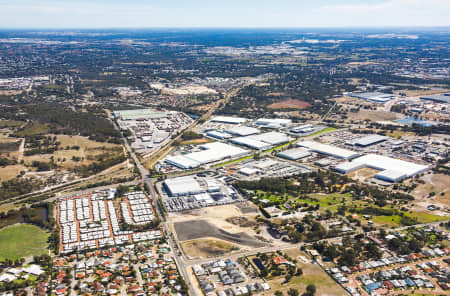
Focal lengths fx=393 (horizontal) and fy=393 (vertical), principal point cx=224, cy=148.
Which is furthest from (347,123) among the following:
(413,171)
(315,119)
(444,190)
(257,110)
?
(444,190)

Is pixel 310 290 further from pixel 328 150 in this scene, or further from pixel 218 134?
pixel 218 134

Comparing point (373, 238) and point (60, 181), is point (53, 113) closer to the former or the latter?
point (60, 181)

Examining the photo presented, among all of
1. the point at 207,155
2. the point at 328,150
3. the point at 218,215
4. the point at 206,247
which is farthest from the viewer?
the point at 328,150

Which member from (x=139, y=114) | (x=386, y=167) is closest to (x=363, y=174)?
(x=386, y=167)

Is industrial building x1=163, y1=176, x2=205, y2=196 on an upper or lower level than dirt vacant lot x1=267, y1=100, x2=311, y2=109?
lower

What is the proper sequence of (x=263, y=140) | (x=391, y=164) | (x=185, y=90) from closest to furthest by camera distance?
(x=391, y=164)
(x=263, y=140)
(x=185, y=90)

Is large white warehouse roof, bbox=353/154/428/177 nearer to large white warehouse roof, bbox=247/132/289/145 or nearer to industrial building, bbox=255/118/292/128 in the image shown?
large white warehouse roof, bbox=247/132/289/145

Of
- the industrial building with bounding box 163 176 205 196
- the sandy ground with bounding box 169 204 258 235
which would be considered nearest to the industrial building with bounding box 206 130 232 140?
the industrial building with bounding box 163 176 205 196
